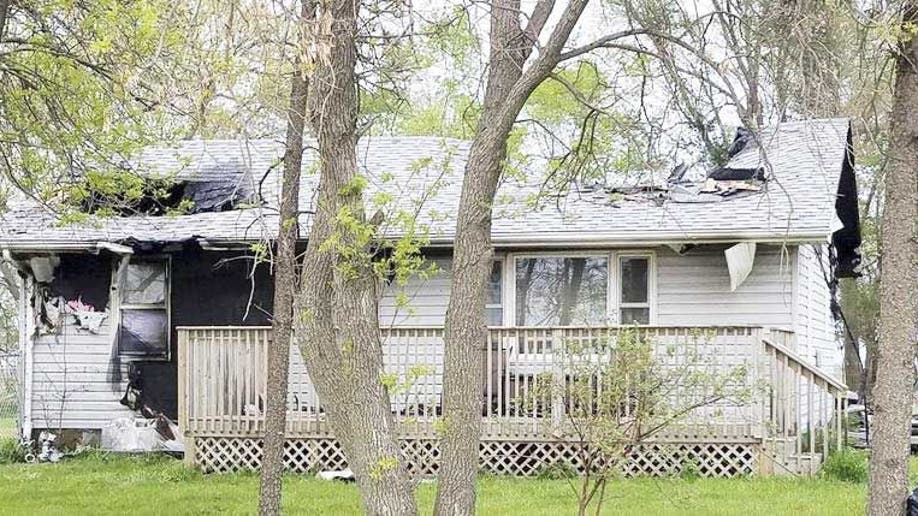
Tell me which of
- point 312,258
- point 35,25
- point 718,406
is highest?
point 35,25

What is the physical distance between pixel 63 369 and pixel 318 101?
8.81 m

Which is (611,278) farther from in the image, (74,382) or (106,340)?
(74,382)

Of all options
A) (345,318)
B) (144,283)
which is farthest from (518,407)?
(144,283)

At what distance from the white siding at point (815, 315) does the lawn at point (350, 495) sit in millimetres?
2768

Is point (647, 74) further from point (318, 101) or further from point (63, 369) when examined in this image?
point (63, 369)

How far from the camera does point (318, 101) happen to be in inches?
232

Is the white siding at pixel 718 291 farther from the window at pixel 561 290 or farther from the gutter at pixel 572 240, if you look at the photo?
the window at pixel 561 290

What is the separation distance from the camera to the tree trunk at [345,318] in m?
5.79

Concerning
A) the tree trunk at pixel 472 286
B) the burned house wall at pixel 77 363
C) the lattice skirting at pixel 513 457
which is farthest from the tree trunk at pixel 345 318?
the burned house wall at pixel 77 363

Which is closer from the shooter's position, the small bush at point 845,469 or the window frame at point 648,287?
the small bush at point 845,469

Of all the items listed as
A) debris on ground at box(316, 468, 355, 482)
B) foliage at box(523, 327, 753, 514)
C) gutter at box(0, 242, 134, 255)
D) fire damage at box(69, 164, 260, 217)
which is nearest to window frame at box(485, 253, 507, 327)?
debris on ground at box(316, 468, 355, 482)

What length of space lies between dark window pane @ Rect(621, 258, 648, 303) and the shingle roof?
0.62m

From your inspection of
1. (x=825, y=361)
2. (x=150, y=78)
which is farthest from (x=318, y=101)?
(x=825, y=361)

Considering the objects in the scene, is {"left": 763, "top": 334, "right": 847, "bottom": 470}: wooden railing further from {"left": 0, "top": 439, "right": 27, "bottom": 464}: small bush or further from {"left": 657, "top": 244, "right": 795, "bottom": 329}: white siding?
{"left": 0, "top": 439, "right": 27, "bottom": 464}: small bush
